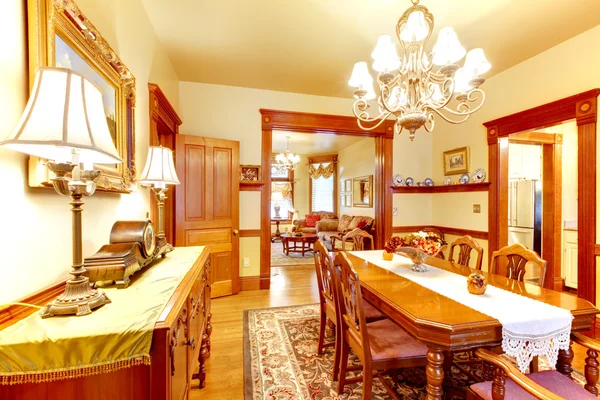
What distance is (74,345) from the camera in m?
0.73

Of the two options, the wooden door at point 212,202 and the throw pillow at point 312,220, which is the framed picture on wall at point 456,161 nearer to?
the wooden door at point 212,202

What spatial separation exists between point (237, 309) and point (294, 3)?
124 inches

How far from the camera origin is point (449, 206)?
4230 millimetres

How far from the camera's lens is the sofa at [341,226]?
532 cm

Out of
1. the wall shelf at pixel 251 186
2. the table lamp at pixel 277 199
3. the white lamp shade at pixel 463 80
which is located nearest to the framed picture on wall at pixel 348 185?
the table lamp at pixel 277 199

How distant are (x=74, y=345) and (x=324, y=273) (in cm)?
153

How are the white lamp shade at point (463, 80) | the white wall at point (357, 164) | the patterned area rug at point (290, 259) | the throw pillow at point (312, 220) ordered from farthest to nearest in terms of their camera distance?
1. the throw pillow at point (312, 220)
2. the white wall at point (357, 164)
3. the patterned area rug at point (290, 259)
4. the white lamp shade at point (463, 80)

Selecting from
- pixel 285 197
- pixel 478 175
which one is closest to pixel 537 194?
pixel 478 175

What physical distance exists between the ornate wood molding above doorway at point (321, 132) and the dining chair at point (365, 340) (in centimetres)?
231

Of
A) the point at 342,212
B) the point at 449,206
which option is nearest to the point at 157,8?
the point at 449,206

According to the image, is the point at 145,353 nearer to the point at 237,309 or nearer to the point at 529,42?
the point at 237,309

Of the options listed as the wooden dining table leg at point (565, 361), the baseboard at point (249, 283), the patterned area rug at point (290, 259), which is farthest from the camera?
the patterned area rug at point (290, 259)

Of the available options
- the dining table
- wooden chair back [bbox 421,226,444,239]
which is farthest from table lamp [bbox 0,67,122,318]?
wooden chair back [bbox 421,226,444,239]

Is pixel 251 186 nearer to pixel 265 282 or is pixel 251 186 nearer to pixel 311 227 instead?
pixel 265 282
